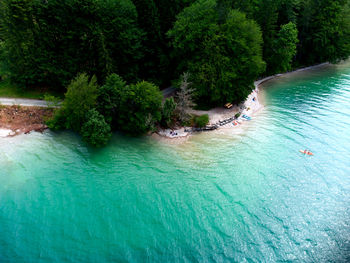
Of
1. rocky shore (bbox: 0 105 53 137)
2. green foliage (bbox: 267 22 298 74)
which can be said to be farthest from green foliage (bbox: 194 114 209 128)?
green foliage (bbox: 267 22 298 74)

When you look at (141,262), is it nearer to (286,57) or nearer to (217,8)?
(217,8)

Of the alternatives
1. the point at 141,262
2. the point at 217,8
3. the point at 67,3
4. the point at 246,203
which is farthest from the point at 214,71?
the point at 141,262

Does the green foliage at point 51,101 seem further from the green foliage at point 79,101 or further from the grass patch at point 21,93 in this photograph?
the green foliage at point 79,101

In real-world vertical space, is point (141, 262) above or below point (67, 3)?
below

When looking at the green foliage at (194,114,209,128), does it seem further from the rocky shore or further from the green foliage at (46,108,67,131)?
the rocky shore

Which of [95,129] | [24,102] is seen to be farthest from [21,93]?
[95,129]

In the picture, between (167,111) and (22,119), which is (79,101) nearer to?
(22,119)
